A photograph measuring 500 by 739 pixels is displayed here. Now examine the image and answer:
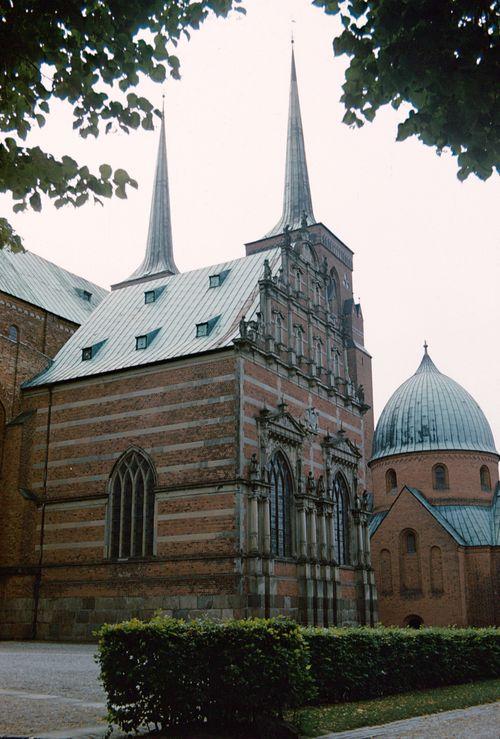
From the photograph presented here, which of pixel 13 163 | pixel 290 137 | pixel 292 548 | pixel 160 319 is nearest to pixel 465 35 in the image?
pixel 13 163

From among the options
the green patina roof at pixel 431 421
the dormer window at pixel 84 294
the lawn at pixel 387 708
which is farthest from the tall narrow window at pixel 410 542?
the lawn at pixel 387 708

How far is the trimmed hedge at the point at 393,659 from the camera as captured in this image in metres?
13.9

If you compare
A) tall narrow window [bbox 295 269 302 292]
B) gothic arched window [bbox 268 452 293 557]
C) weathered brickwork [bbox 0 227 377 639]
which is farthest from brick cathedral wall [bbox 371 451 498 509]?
gothic arched window [bbox 268 452 293 557]

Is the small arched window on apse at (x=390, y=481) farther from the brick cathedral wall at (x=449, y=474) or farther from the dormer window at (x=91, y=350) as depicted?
the dormer window at (x=91, y=350)

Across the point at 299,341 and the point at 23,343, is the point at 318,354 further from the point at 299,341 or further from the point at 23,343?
the point at 23,343

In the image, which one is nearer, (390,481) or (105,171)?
(105,171)

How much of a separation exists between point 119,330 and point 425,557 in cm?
2068

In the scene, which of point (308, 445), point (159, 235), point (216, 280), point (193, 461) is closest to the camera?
point (193, 461)

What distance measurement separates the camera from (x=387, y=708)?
13.4m

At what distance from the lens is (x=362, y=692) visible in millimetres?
14570

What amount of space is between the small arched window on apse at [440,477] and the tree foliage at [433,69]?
3831 cm

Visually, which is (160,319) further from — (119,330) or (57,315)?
(57,315)

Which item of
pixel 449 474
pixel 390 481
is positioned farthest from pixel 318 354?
pixel 390 481

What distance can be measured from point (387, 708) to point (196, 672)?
4.33 meters
